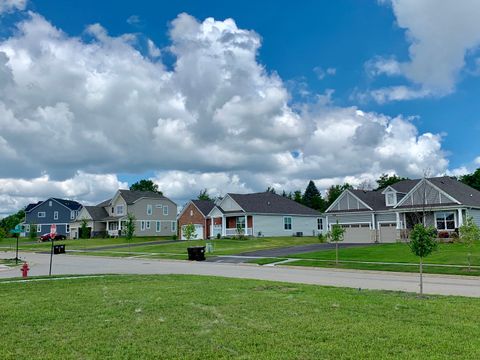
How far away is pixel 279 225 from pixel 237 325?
54.0 metres

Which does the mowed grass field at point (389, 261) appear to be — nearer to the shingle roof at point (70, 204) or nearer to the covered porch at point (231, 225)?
the covered porch at point (231, 225)

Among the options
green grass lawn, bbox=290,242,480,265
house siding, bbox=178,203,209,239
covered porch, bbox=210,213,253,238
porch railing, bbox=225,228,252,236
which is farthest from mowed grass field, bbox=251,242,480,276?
house siding, bbox=178,203,209,239

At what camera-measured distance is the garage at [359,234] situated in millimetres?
50000

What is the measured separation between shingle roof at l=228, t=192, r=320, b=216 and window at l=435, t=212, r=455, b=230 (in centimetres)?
2140

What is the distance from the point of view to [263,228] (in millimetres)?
59812

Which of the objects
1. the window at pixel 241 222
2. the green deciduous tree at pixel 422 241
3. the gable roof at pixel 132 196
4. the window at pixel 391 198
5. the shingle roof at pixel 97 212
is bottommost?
the green deciduous tree at pixel 422 241

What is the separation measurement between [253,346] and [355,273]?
→ 17601 mm

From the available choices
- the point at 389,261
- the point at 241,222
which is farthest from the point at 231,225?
the point at 389,261

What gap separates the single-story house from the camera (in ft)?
194

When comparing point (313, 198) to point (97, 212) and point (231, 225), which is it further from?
point (97, 212)

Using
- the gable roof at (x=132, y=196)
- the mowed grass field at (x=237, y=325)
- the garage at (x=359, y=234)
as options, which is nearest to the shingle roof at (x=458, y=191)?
the garage at (x=359, y=234)

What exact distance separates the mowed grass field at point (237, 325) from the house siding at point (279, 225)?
1827 inches

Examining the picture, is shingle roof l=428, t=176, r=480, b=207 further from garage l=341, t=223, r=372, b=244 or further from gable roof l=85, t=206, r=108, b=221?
gable roof l=85, t=206, r=108, b=221

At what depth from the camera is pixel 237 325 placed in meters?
8.32
